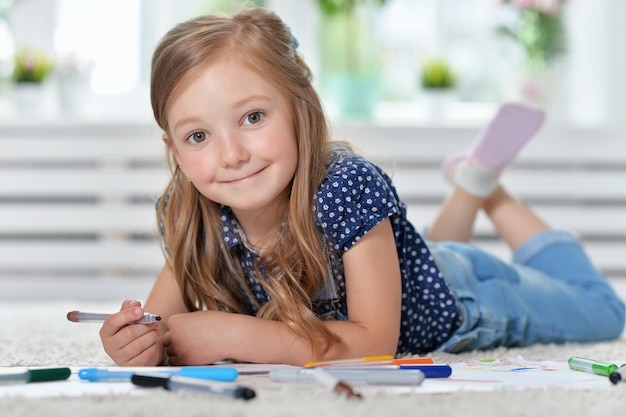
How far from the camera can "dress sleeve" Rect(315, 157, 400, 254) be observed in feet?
3.34

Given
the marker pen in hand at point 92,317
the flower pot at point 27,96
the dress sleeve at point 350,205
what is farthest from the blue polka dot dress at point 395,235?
the flower pot at point 27,96

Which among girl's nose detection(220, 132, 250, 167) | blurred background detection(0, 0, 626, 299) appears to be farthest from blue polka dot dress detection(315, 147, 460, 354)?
blurred background detection(0, 0, 626, 299)

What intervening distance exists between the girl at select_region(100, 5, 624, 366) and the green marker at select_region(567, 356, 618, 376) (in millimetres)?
202

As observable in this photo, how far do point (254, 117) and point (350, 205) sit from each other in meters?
0.15

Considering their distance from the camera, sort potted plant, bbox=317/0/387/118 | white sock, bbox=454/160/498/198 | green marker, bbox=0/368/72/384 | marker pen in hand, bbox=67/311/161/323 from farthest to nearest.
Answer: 1. potted plant, bbox=317/0/387/118
2. white sock, bbox=454/160/498/198
3. marker pen in hand, bbox=67/311/161/323
4. green marker, bbox=0/368/72/384

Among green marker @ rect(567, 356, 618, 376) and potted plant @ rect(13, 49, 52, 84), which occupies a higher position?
potted plant @ rect(13, 49, 52, 84)

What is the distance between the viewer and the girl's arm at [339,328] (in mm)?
997

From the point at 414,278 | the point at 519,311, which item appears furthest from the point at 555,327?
the point at 414,278

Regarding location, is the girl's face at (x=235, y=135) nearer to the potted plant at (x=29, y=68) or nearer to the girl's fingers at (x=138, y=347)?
the girl's fingers at (x=138, y=347)

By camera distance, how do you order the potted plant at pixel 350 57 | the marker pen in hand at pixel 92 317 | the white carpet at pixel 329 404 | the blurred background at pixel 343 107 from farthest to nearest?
the potted plant at pixel 350 57 → the blurred background at pixel 343 107 → the marker pen in hand at pixel 92 317 → the white carpet at pixel 329 404

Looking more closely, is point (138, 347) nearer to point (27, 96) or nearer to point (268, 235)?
point (268, 235)

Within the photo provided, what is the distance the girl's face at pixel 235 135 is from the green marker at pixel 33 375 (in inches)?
10.9

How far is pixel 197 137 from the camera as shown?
103 centimetres

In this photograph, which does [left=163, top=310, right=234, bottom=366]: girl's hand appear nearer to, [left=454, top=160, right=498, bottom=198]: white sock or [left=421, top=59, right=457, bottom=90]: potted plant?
[left=454, top=160, right=498, bottom=198]: white sock
